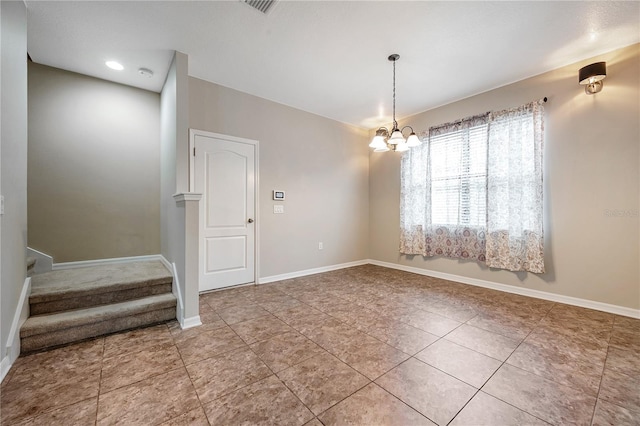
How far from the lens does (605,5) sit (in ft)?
7.32

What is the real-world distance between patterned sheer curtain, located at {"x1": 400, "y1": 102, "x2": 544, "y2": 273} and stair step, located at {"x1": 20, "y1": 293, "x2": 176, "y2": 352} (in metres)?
3.96

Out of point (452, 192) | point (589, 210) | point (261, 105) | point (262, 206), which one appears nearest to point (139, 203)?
point (262, 206)

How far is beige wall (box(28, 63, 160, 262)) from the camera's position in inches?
126

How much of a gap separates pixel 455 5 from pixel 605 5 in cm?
133

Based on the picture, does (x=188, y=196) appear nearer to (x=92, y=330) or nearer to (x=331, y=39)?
(x=92, y=330)

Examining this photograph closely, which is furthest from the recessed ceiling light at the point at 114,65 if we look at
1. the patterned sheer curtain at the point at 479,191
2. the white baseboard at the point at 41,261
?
the patterned sheer curtain at the point at 479,191

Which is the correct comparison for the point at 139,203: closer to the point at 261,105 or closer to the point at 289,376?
the point at 261,105

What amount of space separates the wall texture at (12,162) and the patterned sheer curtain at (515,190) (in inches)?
201

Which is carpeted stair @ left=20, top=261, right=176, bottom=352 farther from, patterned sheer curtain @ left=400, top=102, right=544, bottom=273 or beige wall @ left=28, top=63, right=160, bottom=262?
patterned sheer curtain @ left=400, top=102, right=544, bottom=273

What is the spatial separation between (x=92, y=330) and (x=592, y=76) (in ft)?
19.0

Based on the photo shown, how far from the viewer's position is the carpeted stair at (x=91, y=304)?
2145mm

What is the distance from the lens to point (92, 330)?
7.57ft

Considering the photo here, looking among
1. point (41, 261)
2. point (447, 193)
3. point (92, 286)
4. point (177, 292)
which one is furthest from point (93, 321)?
point (447, 193)

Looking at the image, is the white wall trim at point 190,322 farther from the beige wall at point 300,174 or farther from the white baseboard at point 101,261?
the white baseboard at point 101,261
